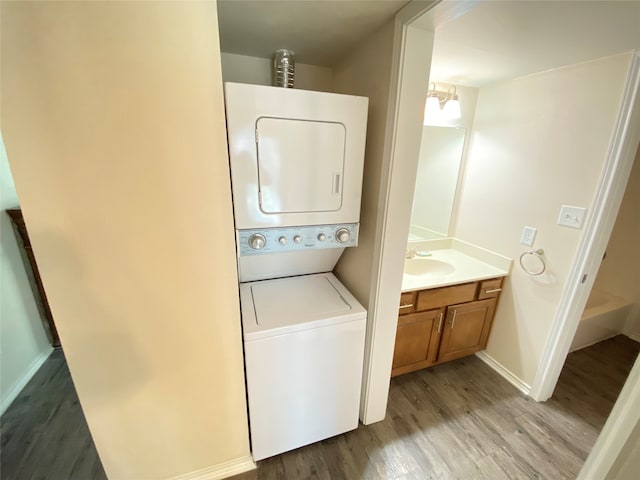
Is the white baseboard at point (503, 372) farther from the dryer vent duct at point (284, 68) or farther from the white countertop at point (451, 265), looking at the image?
the dryer vent duct at point (284, 68)

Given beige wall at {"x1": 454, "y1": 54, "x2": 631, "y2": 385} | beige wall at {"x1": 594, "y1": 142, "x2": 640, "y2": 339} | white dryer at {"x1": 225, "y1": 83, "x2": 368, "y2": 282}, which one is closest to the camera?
white dryer at {"x1": 225, "y1": 83, "x2": 368, "y2": 282}

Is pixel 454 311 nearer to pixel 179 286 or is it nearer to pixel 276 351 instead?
pixel 276 351

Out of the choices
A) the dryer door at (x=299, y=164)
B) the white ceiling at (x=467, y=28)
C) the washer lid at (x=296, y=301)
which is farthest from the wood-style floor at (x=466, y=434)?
the white ceiling at (x=467, y=28)

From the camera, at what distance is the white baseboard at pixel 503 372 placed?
77.2 inches

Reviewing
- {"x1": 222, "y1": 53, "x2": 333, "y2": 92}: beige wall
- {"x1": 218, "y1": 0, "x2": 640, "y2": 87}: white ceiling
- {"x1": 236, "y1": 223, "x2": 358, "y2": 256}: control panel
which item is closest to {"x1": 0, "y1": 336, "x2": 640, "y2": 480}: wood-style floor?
{"x1": 236, "y1": 223, "x2": 358, "y2": 256}: control panel

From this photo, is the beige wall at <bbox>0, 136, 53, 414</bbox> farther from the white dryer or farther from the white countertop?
the white countertop

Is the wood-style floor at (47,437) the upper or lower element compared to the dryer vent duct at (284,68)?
lower

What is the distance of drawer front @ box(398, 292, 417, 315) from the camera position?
1.73 meters

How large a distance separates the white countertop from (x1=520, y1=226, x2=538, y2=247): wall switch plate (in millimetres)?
176

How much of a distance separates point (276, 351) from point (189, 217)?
2.38 feet

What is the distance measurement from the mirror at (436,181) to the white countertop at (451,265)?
119mm

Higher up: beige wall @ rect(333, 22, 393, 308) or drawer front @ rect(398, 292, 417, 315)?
beige wall @ rect(333, 22, 393, 308)

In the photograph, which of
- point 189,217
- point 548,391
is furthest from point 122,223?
point 548,391

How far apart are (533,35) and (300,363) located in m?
1.96
